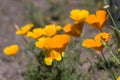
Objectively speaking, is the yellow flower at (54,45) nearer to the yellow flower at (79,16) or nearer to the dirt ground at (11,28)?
the yellow flower at (79,16)

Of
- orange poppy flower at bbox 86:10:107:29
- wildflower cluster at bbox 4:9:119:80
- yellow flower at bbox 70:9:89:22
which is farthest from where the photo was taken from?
yellow flower at bbox 70:9:89:22

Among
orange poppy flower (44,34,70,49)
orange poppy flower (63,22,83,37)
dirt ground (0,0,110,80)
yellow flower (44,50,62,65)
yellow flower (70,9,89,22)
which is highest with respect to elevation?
orange poppy flower (44,34,70,49)

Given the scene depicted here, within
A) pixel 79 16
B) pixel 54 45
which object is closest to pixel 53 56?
pixel 54 45

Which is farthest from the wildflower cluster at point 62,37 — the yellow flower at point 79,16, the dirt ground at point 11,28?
the dirt ground at point 11,28

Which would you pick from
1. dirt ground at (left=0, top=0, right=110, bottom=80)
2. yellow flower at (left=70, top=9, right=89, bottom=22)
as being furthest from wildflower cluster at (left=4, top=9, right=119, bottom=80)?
dirt ground at (left=0, top=0, right=110, bottom=80)

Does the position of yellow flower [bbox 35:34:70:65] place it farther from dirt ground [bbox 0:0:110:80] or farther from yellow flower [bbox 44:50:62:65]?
dirt ground [bbox 0:0:110:80]

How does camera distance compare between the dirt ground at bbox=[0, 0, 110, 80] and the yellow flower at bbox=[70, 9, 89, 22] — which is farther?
the dirt ground at bbox=[0, 0, 110, 80]

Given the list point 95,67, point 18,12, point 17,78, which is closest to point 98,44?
point 95,67

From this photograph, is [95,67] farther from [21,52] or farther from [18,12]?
[18,12]

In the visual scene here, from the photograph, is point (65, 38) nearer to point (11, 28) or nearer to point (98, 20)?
point (98, 20)
